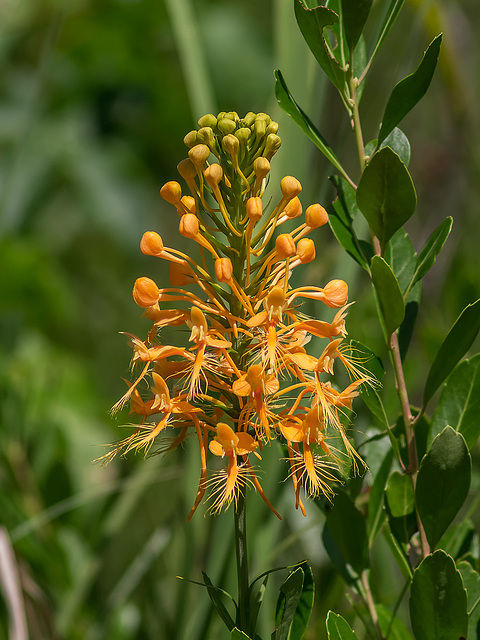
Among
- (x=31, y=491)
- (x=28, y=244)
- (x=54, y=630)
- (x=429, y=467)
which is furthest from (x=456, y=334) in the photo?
(x=28, y=244)

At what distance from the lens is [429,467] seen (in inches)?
23.6

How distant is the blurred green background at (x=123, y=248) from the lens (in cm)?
115

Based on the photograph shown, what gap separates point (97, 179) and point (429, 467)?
1863 millimetres

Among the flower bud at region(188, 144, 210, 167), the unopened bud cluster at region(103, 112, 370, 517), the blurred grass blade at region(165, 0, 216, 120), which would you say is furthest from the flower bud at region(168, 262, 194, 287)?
the blurred grass blade at region(165, 0, 216, 120)

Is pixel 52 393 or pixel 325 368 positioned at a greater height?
pixel 325 368

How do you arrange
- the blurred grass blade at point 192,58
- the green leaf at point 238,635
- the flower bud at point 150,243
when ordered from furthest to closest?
the blurred grass blade at point 192,58 < the flower bud at point 150,243 < the green leaf at point 238,635

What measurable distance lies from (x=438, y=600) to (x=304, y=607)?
12 centimetres

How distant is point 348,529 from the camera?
0.69 m

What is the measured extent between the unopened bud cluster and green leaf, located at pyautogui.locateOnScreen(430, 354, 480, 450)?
0.33 feet

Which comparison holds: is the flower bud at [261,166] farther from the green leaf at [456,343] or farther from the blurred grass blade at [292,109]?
the green leaf at [456,343]

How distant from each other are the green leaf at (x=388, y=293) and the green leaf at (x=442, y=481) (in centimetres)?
11

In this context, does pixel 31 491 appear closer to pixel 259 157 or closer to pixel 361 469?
pixel 361 469

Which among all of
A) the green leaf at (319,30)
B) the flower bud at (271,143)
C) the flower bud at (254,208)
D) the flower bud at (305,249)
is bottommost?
the flower bud at (305,249)

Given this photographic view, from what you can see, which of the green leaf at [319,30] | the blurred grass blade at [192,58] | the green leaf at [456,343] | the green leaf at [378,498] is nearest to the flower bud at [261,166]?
the green leaf at [319,30]
